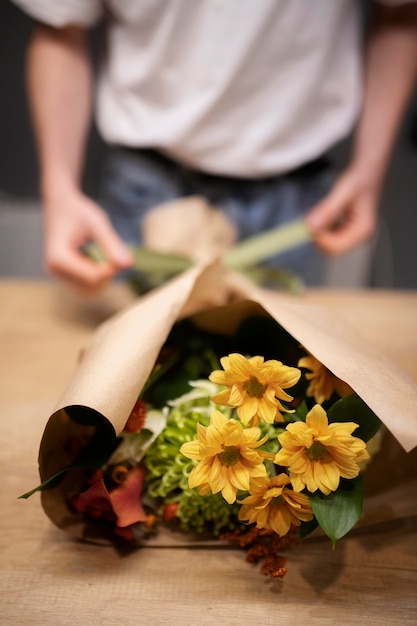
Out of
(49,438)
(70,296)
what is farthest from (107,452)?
(70,296)

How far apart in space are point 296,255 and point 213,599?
796 mm

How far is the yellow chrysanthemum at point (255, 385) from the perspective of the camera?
38 cm

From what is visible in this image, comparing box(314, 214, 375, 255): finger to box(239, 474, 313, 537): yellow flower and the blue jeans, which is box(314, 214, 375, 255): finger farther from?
box(239, 474, 313, 537): yellow flower

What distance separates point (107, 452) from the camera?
1.48 feet

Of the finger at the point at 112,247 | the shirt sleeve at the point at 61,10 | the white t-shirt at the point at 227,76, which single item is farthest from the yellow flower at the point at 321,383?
the shirt sleeve at the point at 61,10

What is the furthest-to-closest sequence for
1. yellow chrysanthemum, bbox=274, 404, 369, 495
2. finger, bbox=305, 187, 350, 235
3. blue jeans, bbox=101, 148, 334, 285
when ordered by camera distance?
blue jeans, bbox=101, 148, 334, 285
finger, bbox=305, 187, 350, 235
yellow chrysanthemum, bbox=274, 404, 369, 495

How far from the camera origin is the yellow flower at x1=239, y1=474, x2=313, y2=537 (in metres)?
0.37

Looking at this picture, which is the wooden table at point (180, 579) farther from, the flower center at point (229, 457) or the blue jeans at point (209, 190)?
the blue jeans at point (209, 190)

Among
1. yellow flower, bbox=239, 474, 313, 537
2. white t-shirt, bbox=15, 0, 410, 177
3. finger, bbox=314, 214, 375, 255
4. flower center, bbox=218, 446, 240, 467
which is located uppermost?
white t-shirt, bbox=15, 0, 410, 177

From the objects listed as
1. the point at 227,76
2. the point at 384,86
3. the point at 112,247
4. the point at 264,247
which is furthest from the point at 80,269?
the point at 384,86

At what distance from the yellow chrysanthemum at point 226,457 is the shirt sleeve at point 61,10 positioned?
0.69 meters

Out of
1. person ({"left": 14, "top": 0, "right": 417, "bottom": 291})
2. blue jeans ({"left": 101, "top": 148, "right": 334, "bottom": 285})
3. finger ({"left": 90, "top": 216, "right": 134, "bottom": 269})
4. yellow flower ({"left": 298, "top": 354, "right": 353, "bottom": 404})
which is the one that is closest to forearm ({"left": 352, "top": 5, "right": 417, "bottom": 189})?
person ({"left": 14, "top": 0, "right": 417, "bottom": 291})

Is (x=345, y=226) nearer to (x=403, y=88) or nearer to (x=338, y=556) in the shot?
(x=403, y=88)

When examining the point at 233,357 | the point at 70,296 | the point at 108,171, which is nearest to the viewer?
the point at 233,357
